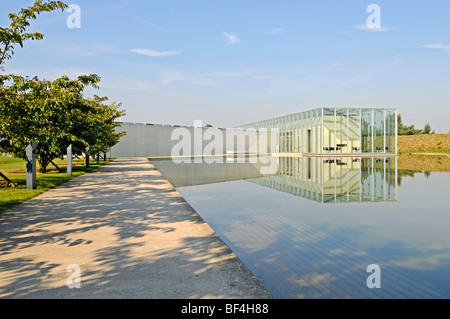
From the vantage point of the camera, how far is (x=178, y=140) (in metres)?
55.8

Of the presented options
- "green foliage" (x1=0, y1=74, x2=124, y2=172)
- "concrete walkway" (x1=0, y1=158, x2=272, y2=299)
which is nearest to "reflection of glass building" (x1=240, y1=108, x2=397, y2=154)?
"green foliage" (x1=0, y1=74, x2=124, y2=172)

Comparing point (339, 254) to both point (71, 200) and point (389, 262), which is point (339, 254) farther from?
point (71, 200)

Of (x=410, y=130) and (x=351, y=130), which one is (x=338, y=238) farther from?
(x=410, y=130)

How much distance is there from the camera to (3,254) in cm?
507

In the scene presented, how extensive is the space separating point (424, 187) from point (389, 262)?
10.1 meters

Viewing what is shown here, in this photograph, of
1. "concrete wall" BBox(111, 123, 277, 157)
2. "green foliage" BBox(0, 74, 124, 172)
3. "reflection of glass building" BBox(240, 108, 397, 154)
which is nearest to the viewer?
"green foliage" BBox(0, 74, 124, 172)

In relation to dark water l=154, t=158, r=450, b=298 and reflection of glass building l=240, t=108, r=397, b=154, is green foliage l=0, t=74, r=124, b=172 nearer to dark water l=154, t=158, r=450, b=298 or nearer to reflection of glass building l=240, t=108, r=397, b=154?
dark water l=154, t=158, r=450, b=298

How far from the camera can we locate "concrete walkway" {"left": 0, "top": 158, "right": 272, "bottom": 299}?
12.3 feet

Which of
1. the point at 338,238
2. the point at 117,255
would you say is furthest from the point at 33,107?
the point at 338,238

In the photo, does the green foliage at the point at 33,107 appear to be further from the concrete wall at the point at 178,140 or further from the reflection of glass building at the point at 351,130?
the concrete wall at the point at 178,140

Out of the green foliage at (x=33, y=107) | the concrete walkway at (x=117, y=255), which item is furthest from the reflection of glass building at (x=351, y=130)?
the concrete walkway at (x=117, y=255)

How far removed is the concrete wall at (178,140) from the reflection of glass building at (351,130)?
16.6 metres

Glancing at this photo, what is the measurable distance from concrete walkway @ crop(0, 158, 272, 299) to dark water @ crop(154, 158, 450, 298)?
546 mm
